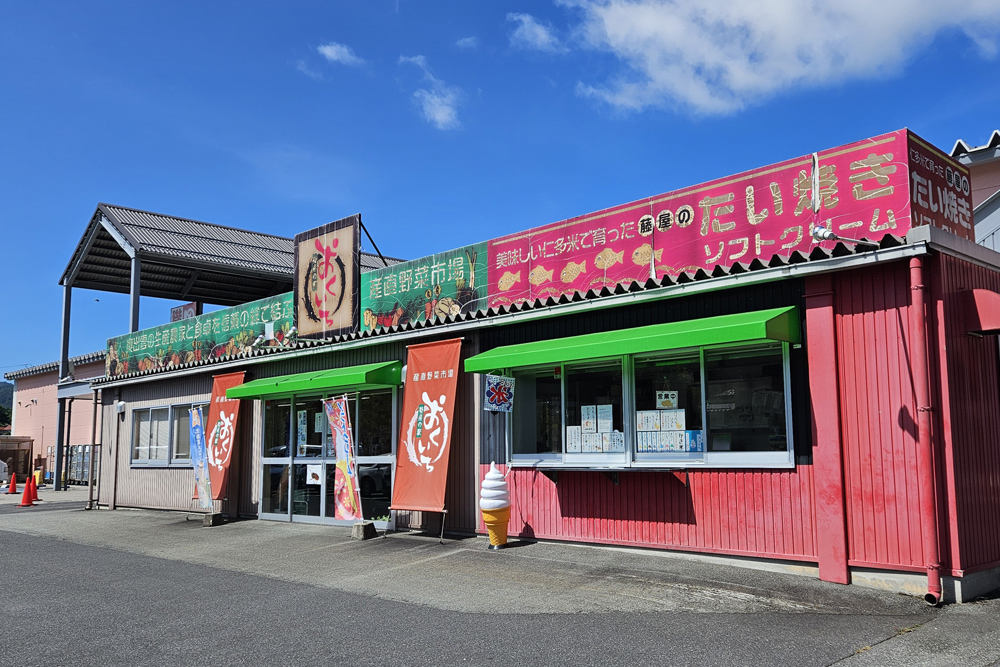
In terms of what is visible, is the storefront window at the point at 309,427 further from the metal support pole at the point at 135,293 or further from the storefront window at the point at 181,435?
the metal support pole at the point at 135,293

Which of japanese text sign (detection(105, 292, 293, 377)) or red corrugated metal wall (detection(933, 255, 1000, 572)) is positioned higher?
japanese text sign (detection(105, 292, 293, 377))

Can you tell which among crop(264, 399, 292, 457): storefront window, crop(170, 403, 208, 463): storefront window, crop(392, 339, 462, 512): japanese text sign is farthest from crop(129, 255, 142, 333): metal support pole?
crop(392, 339, 462, 512): japanese text sign

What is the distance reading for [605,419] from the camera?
9.56 m

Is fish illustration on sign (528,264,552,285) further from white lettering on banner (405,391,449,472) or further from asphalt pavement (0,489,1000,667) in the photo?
asphalt pavement (0,489,1000,667)

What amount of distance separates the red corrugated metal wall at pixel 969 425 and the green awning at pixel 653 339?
1357 mm

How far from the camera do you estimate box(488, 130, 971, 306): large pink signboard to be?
293 inches

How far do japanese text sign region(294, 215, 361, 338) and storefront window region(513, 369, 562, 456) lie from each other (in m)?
3.77

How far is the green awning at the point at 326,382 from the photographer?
11.8 meters

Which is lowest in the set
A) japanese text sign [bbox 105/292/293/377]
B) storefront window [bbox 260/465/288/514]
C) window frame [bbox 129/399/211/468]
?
storefront window [bbox 260/465/288/514]

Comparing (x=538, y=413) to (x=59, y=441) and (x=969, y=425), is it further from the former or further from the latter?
(x=59, y=441)

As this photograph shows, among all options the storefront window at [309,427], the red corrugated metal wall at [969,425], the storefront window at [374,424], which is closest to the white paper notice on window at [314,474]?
the storefront window at [309,427]

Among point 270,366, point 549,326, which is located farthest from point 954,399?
point 270,366

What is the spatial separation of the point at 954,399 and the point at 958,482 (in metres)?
0.75

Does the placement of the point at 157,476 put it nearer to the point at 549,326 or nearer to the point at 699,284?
the point at 549,326
